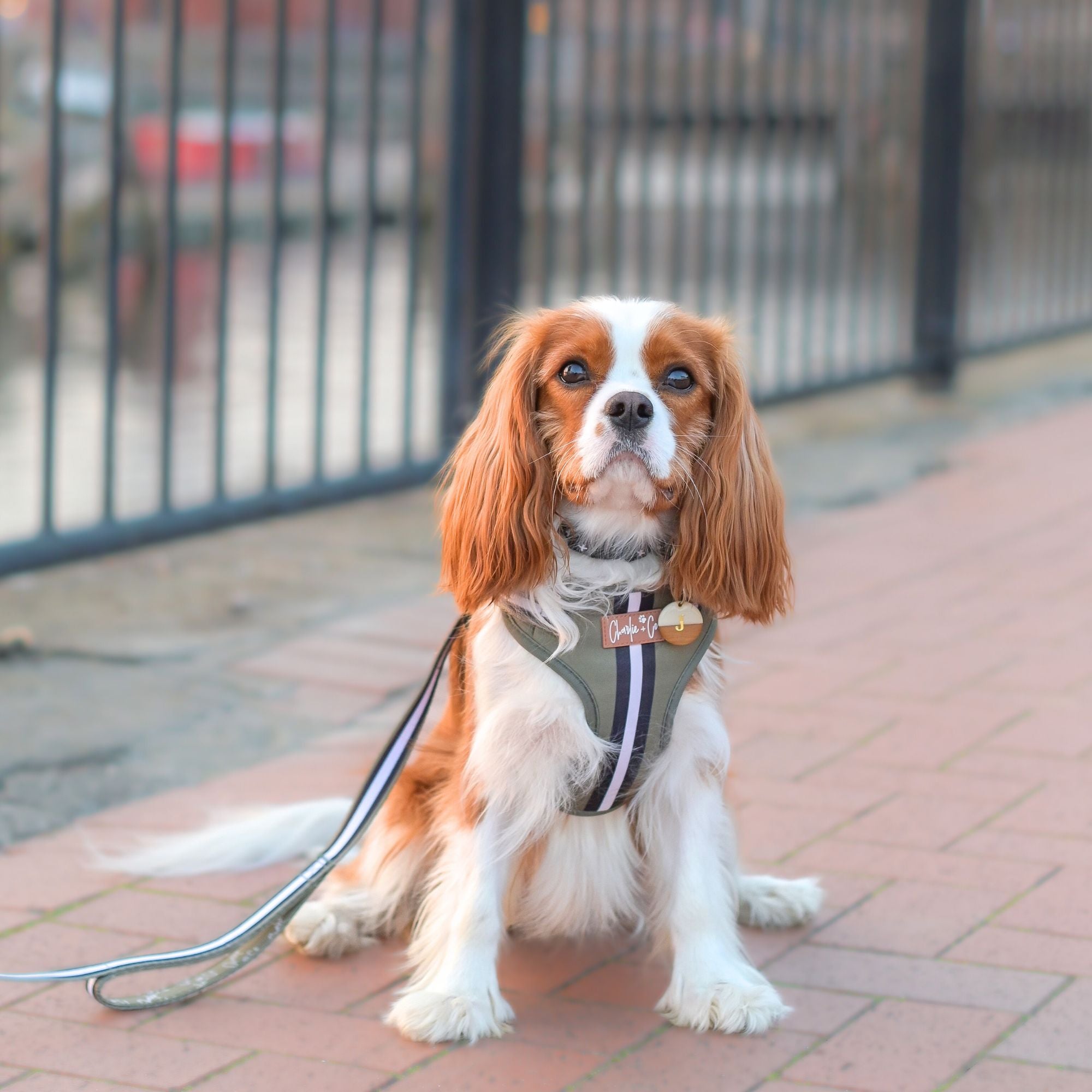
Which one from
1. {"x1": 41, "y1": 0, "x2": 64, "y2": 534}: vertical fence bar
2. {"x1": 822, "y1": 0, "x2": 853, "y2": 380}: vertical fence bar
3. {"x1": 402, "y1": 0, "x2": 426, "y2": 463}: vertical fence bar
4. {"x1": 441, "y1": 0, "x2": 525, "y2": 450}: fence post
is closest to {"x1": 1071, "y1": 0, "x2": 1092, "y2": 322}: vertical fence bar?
{"x1": 822, "y1": 0, "x2": 853, "y2": 380}: vertical fence bar

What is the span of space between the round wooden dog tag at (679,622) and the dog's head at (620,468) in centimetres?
2

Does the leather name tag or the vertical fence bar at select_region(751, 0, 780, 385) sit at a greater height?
the vertical fence bar at select_region(751, 0, 780, 385)

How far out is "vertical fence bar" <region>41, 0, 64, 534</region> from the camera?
4.70 m

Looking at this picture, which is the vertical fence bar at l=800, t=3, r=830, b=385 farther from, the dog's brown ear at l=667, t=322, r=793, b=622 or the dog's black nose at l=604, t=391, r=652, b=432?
the dog's black nose at l=604, t=391, r=652, b=432

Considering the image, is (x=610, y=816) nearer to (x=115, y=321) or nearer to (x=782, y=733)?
(x=782, y=733)

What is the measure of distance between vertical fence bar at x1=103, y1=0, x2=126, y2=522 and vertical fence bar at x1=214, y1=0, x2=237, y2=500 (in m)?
0.32

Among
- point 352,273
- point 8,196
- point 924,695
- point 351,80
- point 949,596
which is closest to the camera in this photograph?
point 924,695

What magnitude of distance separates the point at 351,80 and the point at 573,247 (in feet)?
38.6

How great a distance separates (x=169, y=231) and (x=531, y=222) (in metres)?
2.55

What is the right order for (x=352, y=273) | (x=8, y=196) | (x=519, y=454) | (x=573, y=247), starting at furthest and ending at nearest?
(x=8, y=196)
(x=352, y=273)
(x=573, y=247)
(x=519, y=454)

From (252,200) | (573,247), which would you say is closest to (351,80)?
(252,200)

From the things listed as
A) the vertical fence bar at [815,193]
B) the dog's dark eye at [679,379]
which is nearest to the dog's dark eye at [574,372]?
the dog's dark eye at [679,379]

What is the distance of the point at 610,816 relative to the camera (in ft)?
9.07

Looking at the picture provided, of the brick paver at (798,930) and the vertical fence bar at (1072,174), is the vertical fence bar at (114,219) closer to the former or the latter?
the brick paver at (798,930)
